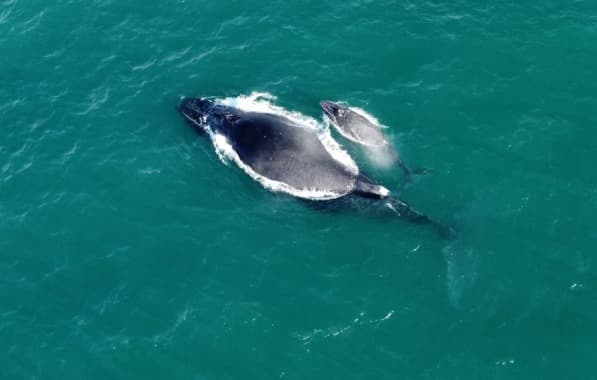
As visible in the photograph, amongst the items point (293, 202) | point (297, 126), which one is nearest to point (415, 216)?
point (293, 202)

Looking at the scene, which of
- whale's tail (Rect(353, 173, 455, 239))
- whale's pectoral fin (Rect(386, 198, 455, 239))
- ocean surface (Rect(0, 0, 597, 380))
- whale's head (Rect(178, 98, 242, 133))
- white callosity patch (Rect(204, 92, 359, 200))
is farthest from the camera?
→ whale's head (Rect(178, 98, 242, 133))

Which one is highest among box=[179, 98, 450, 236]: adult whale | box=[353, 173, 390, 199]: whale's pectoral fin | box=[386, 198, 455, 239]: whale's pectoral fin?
box=[179, 98, 450, 236]: adult whale

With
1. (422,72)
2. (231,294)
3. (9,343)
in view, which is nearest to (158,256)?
(231,294)

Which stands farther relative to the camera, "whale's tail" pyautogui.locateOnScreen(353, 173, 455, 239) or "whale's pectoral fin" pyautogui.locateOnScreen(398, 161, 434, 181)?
"whale's pectoral fin" pyautogui.locateOnScreen(398, 161, 434, 181)

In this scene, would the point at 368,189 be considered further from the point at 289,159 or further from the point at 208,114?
the point at 208,114

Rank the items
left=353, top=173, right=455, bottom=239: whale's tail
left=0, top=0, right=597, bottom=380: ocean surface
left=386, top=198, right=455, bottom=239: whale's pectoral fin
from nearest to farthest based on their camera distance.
Result: left=0, top=0, right=597, bottom=380: ocean surface
left=386, top=198, right=455, bottom=239: whale's pectoral fin
left=353, top=173, right=455, bottom=239: whale's tail

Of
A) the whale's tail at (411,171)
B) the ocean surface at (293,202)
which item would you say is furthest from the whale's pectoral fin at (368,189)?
the whale's tail at (411,171)

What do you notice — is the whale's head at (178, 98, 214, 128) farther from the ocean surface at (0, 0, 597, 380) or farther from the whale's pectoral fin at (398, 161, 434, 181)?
the whale's pectoral fin at (398, 161, 434, 181)

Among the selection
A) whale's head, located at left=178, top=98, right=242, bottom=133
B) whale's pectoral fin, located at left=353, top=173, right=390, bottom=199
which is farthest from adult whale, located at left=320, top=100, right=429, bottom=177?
whale's head, located at left=178, top=98, right=242, bottom=133
